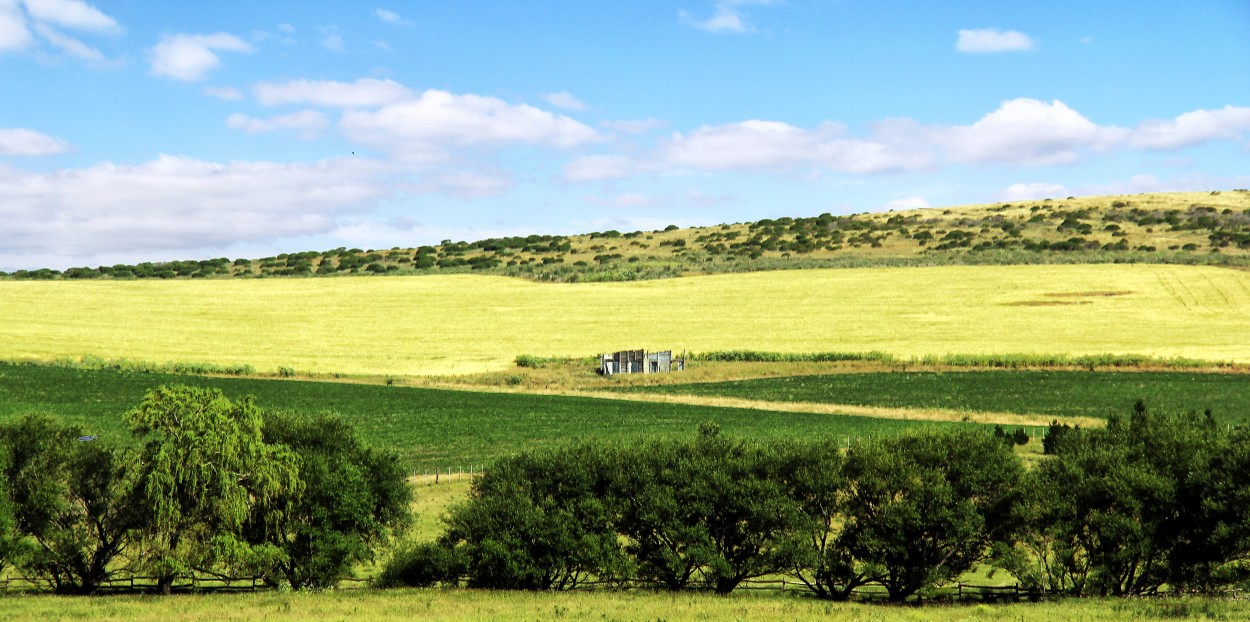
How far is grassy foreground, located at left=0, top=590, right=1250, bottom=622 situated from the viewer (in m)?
36.6

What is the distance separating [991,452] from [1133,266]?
94843 mm

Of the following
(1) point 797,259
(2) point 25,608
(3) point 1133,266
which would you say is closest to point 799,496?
(2) point 25,608

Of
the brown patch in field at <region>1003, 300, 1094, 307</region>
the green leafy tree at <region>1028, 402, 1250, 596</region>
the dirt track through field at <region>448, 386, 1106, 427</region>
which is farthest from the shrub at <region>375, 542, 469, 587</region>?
the brown patch in field at <region>1003, 300, 1094, 307</region>

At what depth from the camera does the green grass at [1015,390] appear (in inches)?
2996

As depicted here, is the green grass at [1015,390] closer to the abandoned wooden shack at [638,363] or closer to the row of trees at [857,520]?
the abandoned wooden shack at [638,363]

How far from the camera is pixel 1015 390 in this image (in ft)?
274

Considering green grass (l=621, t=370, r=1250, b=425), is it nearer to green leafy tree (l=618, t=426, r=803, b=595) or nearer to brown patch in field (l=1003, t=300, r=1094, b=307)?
brown patch in field (l=1003, t=300, r=1094, b=307)

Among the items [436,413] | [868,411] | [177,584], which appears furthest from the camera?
[868,411]

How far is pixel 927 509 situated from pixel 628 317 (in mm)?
71929

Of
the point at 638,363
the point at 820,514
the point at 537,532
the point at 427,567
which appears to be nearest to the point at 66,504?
the point at 427,567

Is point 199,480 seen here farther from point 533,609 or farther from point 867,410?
point 867,410

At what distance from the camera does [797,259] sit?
155125 millimetres

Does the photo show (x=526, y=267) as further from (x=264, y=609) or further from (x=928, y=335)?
(x=264, y=609)

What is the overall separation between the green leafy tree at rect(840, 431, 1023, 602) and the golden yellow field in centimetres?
5097
